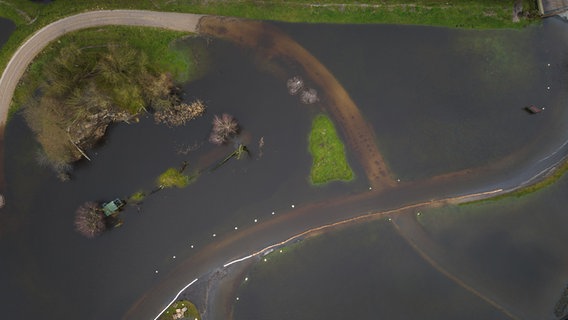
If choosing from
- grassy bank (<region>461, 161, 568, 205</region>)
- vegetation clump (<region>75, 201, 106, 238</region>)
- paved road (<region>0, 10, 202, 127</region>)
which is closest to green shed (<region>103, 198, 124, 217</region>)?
vegetation clump (<region>75, 201, 106, 238</region>)

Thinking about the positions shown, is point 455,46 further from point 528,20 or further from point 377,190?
point 377,190

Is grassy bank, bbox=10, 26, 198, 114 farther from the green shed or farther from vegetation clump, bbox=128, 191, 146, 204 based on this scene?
the green shed

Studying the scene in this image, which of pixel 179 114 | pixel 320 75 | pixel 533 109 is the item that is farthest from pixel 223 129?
pixel 533 109

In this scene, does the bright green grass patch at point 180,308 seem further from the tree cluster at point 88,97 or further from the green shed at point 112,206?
the tree cluster at point 88,97

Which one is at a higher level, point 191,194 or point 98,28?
point 98,28

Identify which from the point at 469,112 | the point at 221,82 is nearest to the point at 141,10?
→ the point at 221,82
